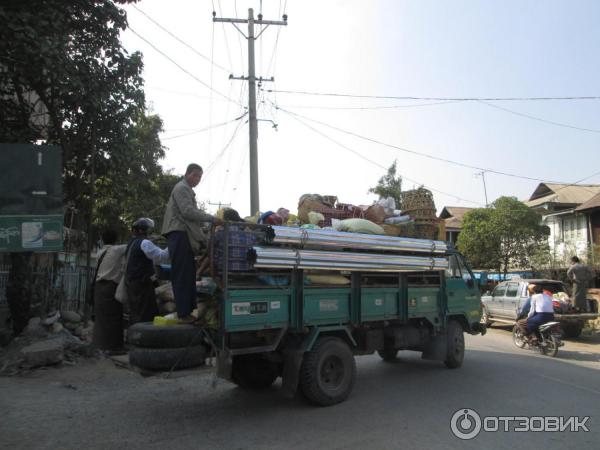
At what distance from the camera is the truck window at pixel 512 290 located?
571 inches

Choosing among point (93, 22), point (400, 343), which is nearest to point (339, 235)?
point (400, 343)

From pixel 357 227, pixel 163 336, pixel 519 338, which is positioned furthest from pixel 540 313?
pixel 163 336

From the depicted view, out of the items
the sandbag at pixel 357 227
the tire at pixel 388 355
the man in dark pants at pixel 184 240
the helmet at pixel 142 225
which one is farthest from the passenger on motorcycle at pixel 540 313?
the helmet at pixel 142 225

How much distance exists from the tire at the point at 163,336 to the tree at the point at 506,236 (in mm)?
19413

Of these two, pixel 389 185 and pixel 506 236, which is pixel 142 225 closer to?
pixel 506 236

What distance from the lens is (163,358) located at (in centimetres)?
445

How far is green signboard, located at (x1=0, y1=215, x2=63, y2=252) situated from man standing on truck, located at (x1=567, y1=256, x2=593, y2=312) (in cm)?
1294

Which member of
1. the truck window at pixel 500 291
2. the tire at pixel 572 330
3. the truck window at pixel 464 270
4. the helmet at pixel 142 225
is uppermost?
the helmet at pixel 142 225

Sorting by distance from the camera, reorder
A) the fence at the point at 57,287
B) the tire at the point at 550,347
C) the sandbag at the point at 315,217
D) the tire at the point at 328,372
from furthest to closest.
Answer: the tire at the point at 550,347 < the fence at the point at 57,287 < the sandbag at the point at 315,217 < the tire at the point at 328,372

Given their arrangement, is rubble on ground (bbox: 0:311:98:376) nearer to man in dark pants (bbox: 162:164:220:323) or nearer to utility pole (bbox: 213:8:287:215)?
man in dark pants (bbox: 162:164:220:323)

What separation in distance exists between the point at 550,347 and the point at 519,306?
12.5 ft

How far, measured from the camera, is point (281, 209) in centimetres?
661

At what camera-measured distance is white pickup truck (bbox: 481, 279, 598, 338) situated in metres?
12.5

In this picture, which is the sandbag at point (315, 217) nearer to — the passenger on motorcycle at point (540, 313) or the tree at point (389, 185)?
the passenger on motorcycle at point (540, 313)
